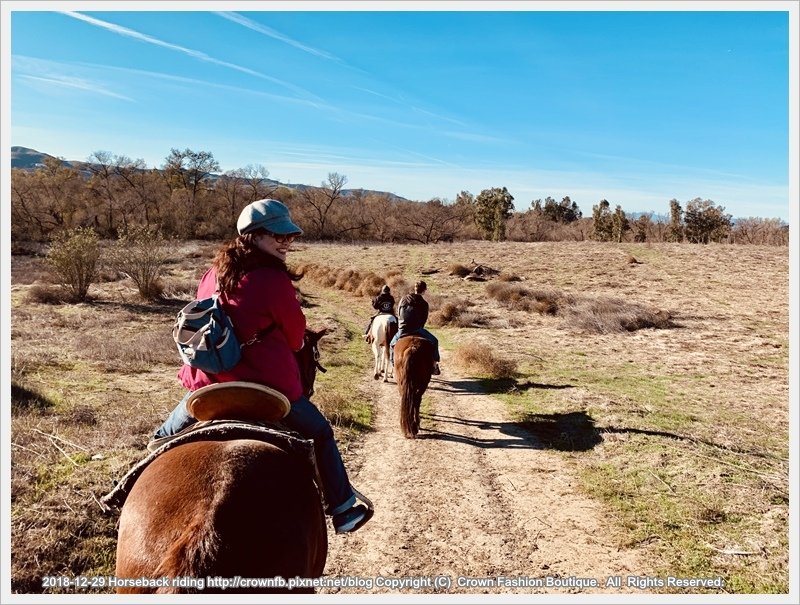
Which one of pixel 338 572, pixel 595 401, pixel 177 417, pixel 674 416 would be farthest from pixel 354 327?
pixel 177 417

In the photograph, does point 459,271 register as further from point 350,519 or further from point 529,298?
point 350,519

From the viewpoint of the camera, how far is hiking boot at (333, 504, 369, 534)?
3646 millimetres

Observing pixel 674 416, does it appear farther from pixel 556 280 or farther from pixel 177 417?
pixel 556 280

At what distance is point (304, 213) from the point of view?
2931 inches

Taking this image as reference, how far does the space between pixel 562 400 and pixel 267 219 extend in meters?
8.40

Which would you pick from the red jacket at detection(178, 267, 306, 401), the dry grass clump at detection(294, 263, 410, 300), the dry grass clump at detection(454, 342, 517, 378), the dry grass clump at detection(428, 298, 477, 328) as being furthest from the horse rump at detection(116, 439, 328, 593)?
the dry grass clump at detection(294, 263, 410, 300)

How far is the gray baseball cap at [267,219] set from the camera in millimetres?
3090

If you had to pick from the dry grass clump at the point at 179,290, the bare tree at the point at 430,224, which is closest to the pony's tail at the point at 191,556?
the dry grass clump at the point at 179,290

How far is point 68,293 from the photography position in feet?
66.7

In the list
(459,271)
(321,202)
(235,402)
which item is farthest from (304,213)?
(235,402)

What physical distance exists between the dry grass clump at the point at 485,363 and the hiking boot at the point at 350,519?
28.5 ft

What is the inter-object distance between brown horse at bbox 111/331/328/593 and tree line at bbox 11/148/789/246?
59.1 m

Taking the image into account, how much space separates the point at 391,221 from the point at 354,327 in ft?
201

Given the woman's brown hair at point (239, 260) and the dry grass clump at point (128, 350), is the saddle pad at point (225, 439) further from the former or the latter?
the dry grass clump at point (128, 350)
